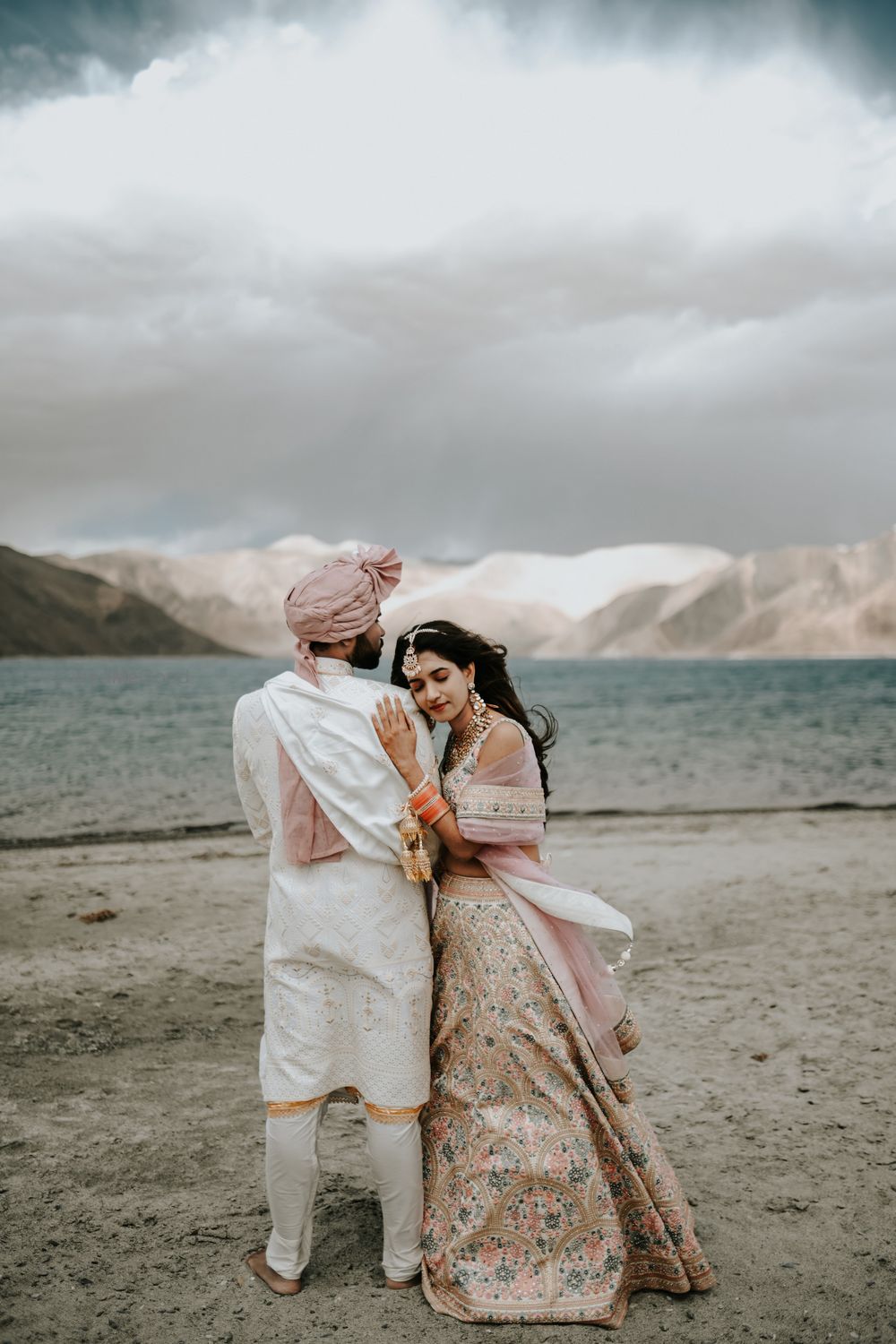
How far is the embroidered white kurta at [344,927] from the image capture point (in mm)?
2924

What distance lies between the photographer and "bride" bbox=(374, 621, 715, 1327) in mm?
2973

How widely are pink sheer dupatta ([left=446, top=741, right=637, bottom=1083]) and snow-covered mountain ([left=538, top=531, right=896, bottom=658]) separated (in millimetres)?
158694

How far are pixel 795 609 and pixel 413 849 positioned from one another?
180 metres

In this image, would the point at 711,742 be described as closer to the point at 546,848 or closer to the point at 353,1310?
the point at 546,848

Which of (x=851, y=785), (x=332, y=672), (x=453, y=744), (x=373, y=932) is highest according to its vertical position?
(x=332, y=672)

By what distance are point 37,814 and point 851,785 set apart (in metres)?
14.3

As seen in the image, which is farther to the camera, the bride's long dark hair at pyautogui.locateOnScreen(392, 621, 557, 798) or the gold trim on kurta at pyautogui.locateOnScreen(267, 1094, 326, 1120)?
the bride's long dark hair at pyautogui.locateOnScreen(392, 621, 557, 798)

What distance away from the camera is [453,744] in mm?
3193

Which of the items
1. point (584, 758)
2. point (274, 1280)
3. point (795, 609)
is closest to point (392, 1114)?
point (274, 1280)

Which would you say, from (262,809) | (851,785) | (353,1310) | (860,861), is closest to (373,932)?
(262,809)

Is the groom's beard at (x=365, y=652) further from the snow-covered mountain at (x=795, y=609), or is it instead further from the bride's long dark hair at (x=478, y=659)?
the snow-covered mountain at (x=795, y=609)

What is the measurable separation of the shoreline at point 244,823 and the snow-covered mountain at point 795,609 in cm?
14467

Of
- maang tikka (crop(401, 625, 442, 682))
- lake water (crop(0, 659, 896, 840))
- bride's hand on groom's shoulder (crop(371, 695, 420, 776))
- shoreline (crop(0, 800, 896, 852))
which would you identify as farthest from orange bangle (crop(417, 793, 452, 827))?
shoreline (crop(0, 800, 896, 852))

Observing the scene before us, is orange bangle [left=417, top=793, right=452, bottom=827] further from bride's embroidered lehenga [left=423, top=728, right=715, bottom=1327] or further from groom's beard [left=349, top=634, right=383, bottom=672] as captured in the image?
groom's beard [left=349, top=634, right=383, bottom=672]
